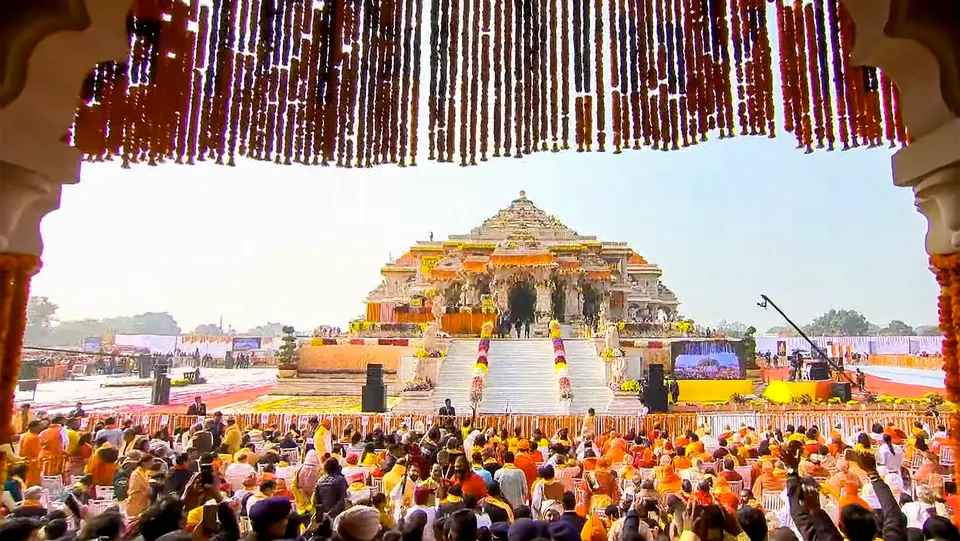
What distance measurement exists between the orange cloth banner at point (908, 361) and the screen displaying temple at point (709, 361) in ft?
57.5

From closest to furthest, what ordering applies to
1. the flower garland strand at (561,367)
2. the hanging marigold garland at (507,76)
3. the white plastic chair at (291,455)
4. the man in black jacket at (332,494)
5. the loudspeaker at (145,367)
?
the hanging marigold garland at (507,76), the man in black jacket at (332,494), the white plastic chair at (291,455), the flower garland strand at (561,367), the loudspeaker at (145,367)

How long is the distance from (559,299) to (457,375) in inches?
676

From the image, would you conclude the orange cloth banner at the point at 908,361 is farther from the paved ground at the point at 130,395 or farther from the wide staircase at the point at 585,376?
the paved ground at the point at 130,395

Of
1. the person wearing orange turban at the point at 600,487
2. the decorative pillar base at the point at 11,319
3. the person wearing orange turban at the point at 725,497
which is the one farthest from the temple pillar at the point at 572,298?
the decorative pillar base at the point at 11,319

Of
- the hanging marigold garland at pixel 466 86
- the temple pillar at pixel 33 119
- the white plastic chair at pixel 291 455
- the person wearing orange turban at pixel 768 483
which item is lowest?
the white plastic chair at pixel 291 455

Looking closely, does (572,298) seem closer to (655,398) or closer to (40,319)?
(655,398)

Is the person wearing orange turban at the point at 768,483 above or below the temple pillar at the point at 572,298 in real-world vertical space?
below

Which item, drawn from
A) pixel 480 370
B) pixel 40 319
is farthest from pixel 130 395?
pixel 40 319

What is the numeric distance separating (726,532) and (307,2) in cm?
394

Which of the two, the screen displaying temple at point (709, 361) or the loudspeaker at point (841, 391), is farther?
the screen displaying temple at point (709, 361)

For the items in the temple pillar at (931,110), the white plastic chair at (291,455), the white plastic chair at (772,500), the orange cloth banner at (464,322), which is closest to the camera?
the temple pillar at (931,110)

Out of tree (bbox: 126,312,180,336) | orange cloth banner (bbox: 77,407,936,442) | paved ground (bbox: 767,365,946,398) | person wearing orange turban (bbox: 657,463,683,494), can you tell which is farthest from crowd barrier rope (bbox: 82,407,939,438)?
tree (bbox: 126,312,180,336)

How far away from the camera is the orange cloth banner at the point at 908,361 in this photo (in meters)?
38.2

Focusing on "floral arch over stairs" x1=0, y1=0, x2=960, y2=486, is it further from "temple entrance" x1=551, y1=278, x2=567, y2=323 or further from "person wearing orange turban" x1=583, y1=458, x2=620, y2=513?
"temple entrance" x1=551, y1=278, x2=567, y2=323
